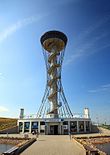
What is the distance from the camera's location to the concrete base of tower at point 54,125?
39.3m

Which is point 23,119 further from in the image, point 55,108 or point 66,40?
point 66,40

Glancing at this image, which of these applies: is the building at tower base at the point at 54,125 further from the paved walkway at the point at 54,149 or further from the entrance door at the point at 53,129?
the paved walkway at the point at 54,149

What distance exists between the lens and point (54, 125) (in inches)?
1571

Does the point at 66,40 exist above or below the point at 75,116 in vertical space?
above

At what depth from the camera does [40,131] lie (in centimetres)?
3912

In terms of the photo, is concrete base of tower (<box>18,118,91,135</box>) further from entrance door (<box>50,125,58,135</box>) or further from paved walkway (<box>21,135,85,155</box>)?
paved walkway (<box>21,135,85,155</box>)

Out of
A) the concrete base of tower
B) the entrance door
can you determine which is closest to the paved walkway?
the concrete base of tower

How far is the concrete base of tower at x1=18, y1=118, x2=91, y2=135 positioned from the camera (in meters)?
39.3

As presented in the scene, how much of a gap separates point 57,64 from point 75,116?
1435cm

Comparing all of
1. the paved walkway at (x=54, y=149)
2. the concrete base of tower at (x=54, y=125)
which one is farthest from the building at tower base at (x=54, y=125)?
the paved walkway at (x=54, y=149)

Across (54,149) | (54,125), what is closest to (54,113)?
(54,125)

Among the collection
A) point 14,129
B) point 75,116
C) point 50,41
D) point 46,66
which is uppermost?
point 50,41

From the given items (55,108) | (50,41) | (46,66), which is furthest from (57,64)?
(55,108)

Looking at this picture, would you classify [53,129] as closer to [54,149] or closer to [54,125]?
[54,125]
